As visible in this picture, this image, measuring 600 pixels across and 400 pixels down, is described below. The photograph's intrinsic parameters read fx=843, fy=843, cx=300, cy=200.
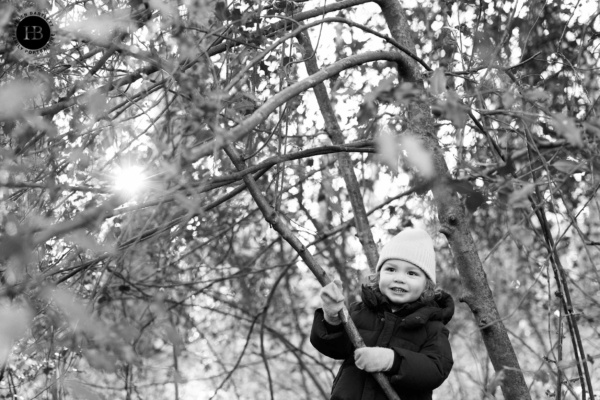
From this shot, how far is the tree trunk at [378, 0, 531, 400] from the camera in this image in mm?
3152

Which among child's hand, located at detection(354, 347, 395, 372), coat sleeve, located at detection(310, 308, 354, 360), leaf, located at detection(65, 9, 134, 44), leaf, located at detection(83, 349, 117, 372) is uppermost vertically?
leaf, located at detection(65, 9, 134, 44)

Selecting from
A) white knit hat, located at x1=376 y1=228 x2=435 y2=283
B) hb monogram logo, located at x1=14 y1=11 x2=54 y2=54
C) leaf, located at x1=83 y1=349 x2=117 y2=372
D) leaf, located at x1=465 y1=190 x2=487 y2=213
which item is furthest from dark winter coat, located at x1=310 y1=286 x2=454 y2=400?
hb monogram logo, located at x1=14 y1=11 x2=54 y2=54

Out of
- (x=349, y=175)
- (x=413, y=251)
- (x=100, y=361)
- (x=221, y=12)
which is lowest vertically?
(x=100, y=361)

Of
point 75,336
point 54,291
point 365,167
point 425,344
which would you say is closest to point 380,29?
point 365,167

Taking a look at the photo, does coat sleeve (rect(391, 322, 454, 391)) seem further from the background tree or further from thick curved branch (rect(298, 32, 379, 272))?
thick curved branch (rect(298, 32, 379, 272))

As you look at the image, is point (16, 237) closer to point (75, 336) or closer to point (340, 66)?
point (75, 336)

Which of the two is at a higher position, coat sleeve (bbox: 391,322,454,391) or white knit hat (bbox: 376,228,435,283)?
white knit hat (bbox: 376,228,435,283)

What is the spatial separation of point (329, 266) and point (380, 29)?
69.0 inches

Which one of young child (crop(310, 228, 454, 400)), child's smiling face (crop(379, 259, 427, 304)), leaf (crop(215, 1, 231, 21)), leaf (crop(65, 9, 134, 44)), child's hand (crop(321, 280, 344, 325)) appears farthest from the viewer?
leaf (crop(215, 1, 231, 21))

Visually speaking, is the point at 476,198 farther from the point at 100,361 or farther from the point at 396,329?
the point at 100,361

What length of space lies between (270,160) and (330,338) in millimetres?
567

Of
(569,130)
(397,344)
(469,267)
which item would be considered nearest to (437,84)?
(569,130)

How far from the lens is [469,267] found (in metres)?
3.29

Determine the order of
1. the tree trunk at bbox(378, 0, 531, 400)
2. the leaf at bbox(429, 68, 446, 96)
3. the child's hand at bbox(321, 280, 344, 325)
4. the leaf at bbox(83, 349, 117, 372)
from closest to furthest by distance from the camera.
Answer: the leaf at bbox(429, 68, 446, 96)
the leaf at bbox(83, 349, 117, 372)
the child's hand at bbox(321, 280, 344, 325)
the tree trunk at bbox(378, 0, 531, 400)
